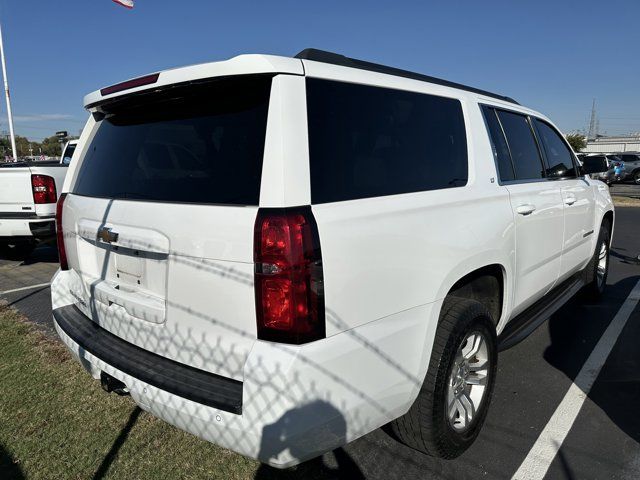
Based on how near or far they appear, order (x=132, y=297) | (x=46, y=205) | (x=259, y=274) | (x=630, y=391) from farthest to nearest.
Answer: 1. (x=46, y=205)
2. (x=630, y=391)
3. (x=132, y=297)
4. (x=259, y=274)

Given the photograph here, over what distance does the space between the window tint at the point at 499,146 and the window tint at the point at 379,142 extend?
1.22ft

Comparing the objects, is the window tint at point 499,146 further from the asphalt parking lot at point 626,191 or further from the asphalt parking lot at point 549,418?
the asphalt parking lot at point 626,191

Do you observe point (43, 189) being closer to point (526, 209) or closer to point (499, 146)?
point (499, 146)

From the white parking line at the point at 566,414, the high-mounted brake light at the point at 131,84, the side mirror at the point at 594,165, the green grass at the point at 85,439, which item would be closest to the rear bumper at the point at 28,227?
the green grass at the point at 85,439

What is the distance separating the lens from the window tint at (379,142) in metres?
1.88

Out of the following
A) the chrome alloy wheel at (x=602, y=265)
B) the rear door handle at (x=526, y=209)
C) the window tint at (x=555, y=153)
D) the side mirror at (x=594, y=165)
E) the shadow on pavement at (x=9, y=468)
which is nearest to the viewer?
the shadow on pavement at (x=9, y=468)

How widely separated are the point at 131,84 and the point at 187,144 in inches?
19.0

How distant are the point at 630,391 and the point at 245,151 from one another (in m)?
3.14

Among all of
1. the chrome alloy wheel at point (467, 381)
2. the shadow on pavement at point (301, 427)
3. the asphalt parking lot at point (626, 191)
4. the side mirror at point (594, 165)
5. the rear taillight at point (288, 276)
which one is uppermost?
the side mirror at point (594, 165)

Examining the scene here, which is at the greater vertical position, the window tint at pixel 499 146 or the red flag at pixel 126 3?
the red flag at pixel 126 3

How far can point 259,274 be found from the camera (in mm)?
1737

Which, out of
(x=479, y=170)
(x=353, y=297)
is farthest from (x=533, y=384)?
(x=353, y=297)

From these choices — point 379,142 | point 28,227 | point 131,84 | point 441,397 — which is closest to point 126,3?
point 28,227

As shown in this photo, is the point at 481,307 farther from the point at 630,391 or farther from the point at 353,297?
the point at 630,391
